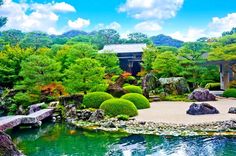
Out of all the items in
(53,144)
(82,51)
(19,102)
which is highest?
(82,51)

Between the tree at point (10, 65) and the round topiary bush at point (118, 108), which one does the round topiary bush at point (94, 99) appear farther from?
the tree at point (10, 65)

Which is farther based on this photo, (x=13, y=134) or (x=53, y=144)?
(x=13, y=134)

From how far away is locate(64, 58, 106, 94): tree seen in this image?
21.8 metres

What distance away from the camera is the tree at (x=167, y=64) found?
28.6 metres

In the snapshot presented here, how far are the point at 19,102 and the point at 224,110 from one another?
12.4m

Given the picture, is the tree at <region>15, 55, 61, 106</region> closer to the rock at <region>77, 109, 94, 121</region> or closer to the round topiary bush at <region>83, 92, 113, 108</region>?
the round topiary bush at <region>83, 92, 113, 108</region>

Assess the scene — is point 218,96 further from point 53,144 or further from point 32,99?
point 53,144

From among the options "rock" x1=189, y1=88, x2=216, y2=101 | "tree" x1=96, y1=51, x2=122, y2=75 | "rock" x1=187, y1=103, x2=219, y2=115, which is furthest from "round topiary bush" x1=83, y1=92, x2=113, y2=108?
"tree" x1=96, y1=51, x2=122, y2=75

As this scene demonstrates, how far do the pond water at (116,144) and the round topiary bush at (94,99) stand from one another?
15.0 ft

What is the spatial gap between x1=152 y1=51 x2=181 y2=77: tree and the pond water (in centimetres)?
1480

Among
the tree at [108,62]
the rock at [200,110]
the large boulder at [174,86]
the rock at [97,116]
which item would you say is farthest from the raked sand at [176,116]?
the tree at [108,62]

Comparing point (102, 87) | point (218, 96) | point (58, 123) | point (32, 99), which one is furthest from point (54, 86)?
point (218, 96)

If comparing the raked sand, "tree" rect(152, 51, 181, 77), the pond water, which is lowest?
the pond water

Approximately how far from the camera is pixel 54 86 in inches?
862
